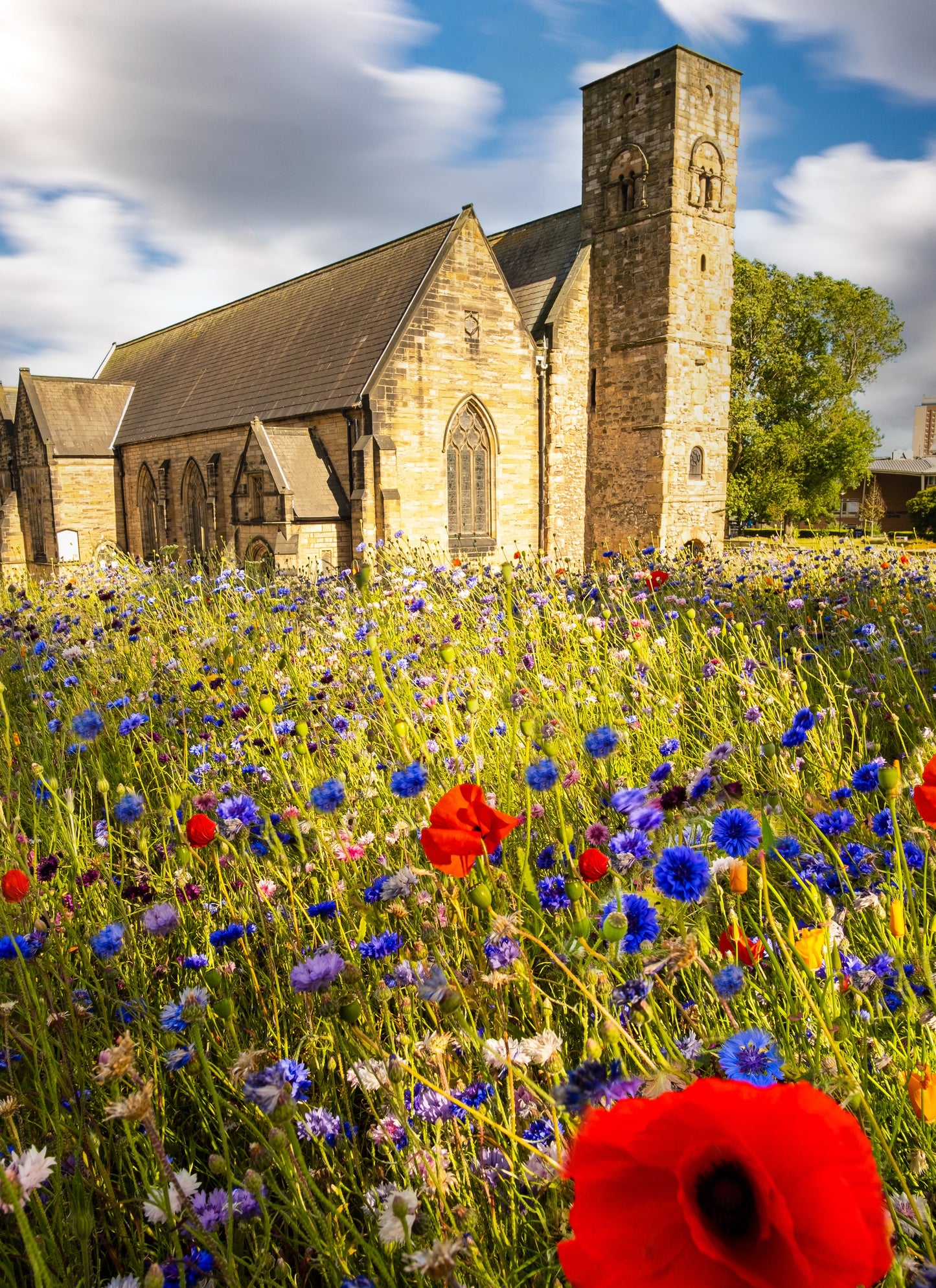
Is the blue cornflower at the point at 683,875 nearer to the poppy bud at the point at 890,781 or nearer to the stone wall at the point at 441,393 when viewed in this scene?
the poppy bud at the point at 890,781

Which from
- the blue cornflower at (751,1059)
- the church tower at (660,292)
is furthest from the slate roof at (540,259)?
the blue cornflower at (751,1059)

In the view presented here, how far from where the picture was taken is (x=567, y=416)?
21.3 metres

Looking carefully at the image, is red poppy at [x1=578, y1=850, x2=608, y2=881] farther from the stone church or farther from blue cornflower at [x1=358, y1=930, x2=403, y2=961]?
the stone church

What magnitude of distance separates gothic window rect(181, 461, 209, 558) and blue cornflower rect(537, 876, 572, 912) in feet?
74.4

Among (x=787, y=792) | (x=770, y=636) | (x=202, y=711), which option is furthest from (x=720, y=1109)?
(x=770, y=636)

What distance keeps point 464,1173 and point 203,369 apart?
27.3 meters

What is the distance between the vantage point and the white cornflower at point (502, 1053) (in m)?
1.23

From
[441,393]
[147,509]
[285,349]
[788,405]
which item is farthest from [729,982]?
[788,405]

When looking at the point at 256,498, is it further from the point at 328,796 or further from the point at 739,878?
the point at 739,878

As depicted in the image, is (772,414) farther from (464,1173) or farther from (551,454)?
(464,1173)

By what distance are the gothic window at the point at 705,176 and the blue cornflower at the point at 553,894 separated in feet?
73.0

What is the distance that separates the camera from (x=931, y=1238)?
1.07m

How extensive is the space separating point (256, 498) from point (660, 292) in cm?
1130

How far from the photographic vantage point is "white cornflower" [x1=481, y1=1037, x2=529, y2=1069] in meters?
1.23
